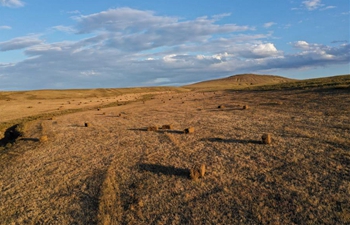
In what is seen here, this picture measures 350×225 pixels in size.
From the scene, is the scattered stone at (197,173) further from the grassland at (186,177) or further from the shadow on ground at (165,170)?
the shadow on ground at (165,170)

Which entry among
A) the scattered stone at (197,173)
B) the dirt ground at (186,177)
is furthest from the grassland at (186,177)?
the scattered stone at (197,173)

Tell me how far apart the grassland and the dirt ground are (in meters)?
0.03

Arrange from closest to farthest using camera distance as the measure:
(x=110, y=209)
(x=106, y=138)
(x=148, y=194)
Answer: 1. (x=110, y=209)
2. (x=148, y=194)
3. (x=106, y=138)

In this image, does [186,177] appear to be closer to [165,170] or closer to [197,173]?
[197,173]

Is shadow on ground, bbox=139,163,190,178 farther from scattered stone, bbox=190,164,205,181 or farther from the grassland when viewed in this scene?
scattered stone, bbox=190,164,205,181

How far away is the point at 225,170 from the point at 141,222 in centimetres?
421

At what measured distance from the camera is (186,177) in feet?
33.8

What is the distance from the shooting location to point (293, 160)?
10953mm

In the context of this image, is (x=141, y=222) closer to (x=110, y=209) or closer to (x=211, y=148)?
(x=110, y=209)

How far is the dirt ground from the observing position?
797 cm

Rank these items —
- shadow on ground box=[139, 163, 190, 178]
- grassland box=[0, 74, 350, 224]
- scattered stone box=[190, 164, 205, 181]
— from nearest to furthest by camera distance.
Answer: grassland box=[0, 74, 350, 224] < scattered stone box=[190, 164, 205, 181] < shadow on ground box=[139, 163, 190, 178]

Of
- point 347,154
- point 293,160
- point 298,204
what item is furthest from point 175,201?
point 347,154

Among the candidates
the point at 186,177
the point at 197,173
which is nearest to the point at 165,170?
the point at 186,177

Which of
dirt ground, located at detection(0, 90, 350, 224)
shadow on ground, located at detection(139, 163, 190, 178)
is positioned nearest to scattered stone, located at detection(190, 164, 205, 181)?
dirt ground, located at detection(0, 90, 350, 224)
